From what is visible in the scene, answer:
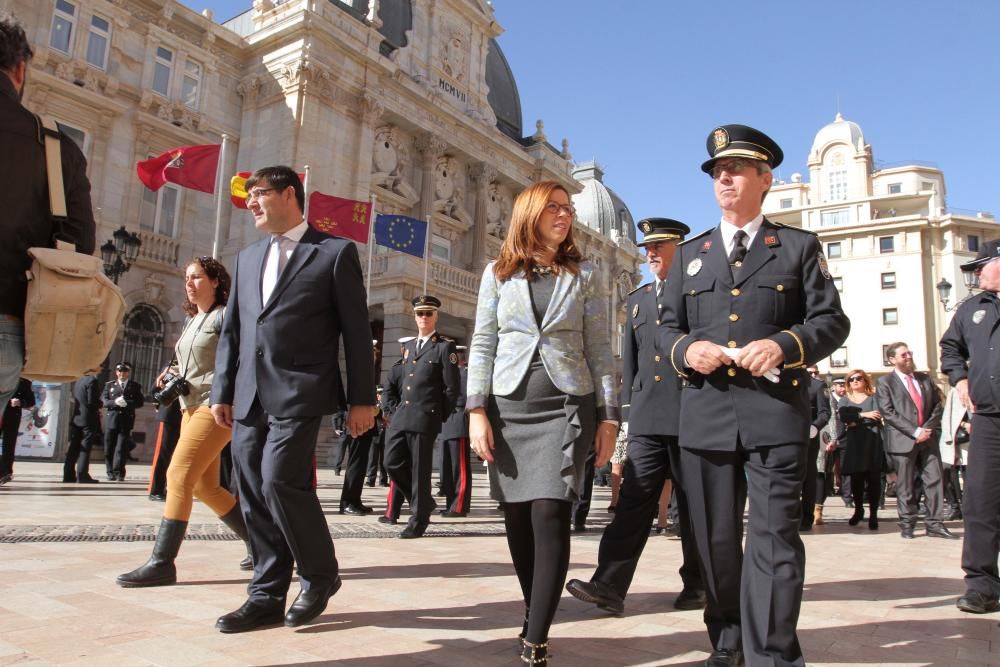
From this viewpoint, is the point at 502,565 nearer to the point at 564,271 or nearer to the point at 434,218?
the point at 564,271

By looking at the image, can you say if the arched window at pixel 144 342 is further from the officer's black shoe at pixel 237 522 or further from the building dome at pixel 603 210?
the building dome at pixel 603 210

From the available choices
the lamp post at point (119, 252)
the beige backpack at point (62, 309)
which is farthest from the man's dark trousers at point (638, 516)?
the lamp post at point (119, 252)

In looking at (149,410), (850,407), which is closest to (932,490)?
(850,407)

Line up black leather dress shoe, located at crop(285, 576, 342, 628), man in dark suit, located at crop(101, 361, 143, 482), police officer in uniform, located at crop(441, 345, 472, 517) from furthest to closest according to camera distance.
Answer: man in dark suit, located at crop(101, 361, 143, 482), police officer in uniform, located at crop(441, 345, 472, 517), black leather dress shoe, located at crop(285, 576, 342, 628)

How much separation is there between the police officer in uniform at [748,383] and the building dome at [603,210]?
50.1m

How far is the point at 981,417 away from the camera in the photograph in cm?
476

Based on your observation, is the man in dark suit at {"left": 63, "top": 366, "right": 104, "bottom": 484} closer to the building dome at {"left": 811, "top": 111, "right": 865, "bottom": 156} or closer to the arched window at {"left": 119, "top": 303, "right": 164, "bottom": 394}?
the arched window at {"left": 119, "top": 303, "right": 164, "bottom": 394}

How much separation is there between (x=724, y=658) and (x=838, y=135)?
69035 millimetres

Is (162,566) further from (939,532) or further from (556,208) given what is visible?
(939,532)

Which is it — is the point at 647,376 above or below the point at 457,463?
above

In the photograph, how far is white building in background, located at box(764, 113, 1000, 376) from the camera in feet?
167

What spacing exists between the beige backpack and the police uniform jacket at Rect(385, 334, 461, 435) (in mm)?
4889

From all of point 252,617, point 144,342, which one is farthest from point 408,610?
point 144,342

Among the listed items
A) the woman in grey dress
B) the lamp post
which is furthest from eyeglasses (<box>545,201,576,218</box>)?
the lamp post
